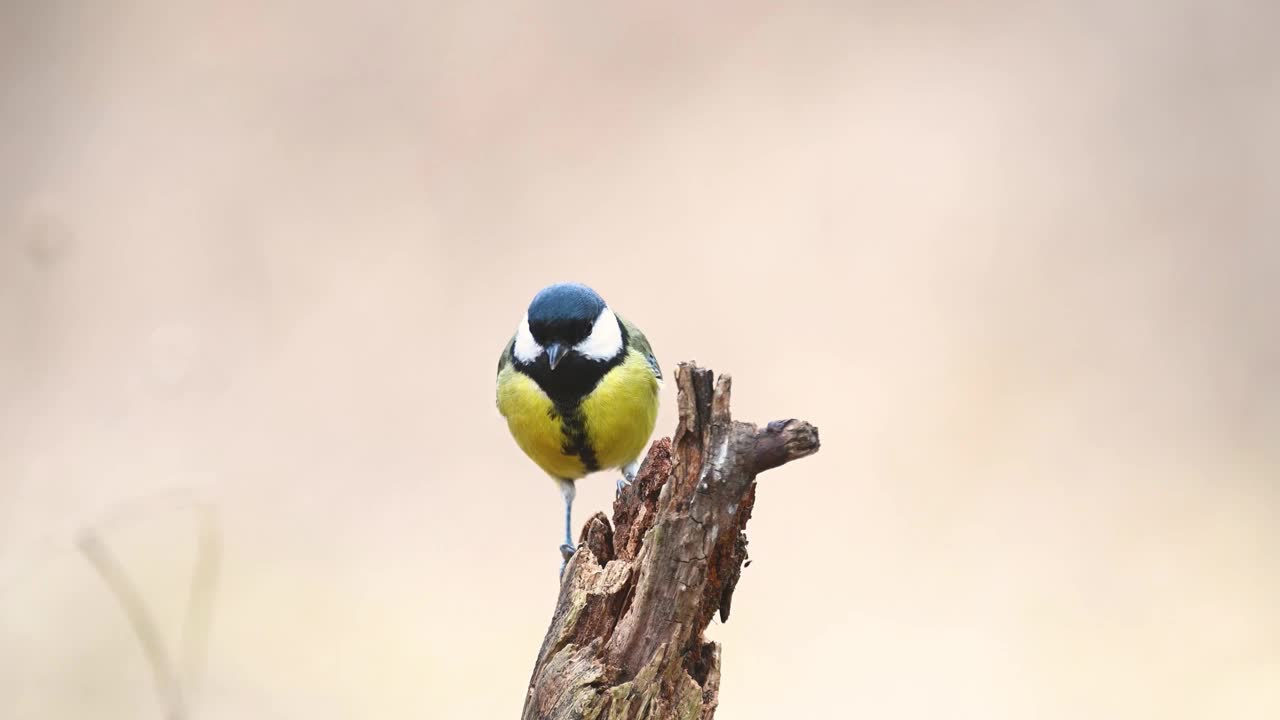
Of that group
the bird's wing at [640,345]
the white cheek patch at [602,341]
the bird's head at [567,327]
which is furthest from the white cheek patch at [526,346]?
the bird's wing at [640,345]

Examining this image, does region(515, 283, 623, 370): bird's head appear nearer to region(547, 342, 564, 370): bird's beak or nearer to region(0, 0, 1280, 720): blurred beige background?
region(547, 342, 564, 370): bird's beak

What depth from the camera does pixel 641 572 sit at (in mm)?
2031

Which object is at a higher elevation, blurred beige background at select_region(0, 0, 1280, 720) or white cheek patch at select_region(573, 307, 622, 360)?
blurred beige background at select_region(0, 0, 1280, 720)

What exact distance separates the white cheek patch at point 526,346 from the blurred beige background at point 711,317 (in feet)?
5.41

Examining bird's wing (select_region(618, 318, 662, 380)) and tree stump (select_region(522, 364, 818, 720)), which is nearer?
tree stump (select_region(522, 364, 818, 720))

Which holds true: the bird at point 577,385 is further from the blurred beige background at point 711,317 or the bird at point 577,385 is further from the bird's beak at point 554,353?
the blurred beige background at point 711,317

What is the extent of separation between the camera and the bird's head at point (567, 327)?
3.03 metres

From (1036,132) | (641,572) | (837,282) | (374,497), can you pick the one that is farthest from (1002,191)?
(641,572)

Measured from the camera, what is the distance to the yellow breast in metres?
3.12

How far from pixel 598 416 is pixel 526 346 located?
0.31 m

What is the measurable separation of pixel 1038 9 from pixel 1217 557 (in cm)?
311

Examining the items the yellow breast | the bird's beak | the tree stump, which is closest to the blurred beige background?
the yellow breast

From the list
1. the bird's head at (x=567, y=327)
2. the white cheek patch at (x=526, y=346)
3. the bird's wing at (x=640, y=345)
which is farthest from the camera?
the bird's wing at (x=640, y=345)

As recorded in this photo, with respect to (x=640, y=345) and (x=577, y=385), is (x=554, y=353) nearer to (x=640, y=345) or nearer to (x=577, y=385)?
(x=577, y=385)
